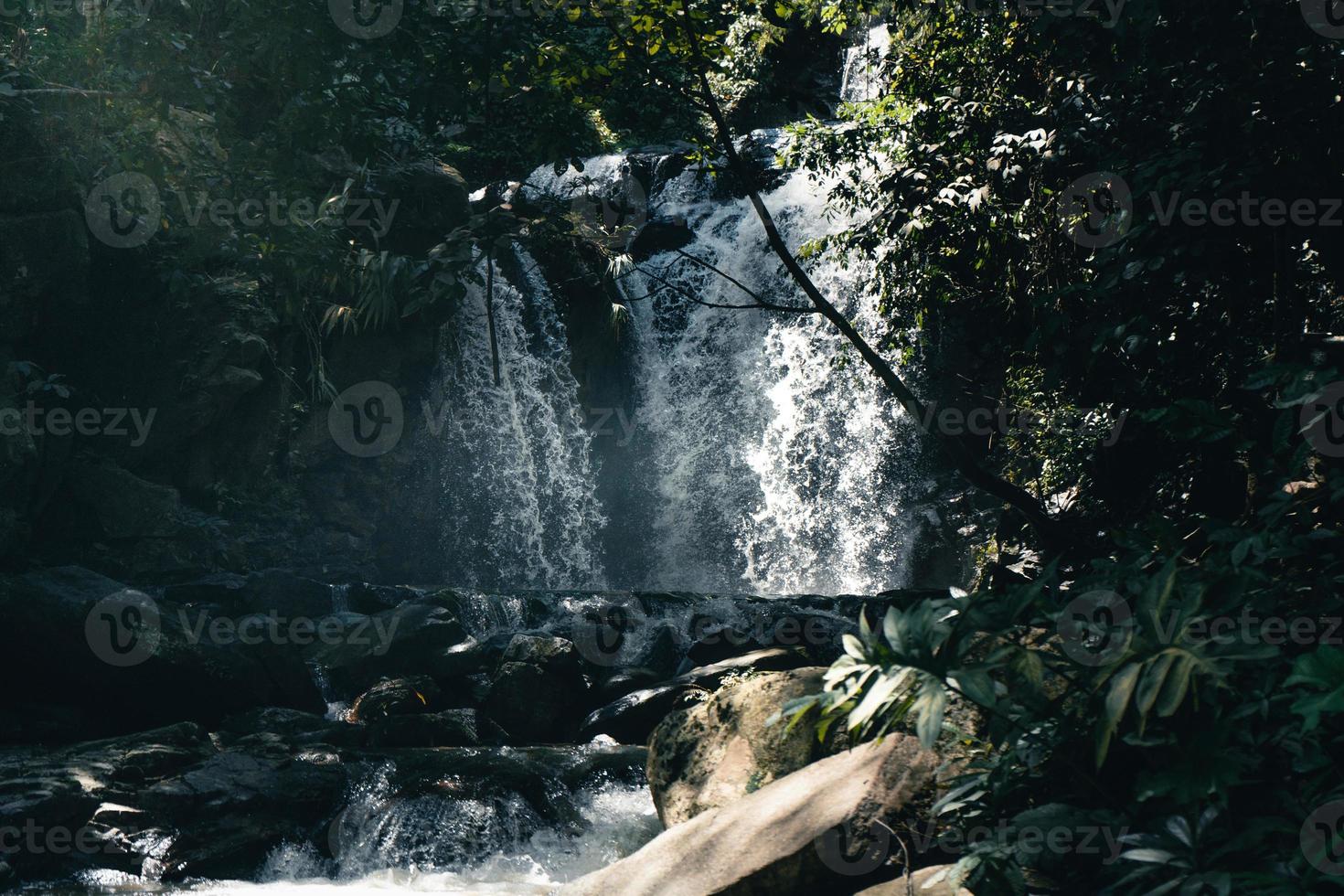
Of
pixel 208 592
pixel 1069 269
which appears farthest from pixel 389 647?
pixel 1069 269

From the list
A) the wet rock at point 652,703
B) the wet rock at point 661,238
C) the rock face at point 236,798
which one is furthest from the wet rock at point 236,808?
the wet rock at point 661,238

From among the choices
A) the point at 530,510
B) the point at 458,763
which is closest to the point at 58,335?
the point at 530,510

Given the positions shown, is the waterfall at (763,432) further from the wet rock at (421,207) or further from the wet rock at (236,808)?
the wet rock at (236,808)

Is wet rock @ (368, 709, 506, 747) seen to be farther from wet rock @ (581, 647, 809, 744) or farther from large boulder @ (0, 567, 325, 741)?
large boulder @ (0, 567, 325, 741)

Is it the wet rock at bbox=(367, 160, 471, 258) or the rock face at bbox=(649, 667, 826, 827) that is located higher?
the wet rock at bbox=(367, 160, 471, 258)

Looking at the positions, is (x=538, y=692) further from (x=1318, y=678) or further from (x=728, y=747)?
(x=1318, y=678)

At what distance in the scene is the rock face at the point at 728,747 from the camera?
487 centimetres

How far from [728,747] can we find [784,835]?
5.50ft

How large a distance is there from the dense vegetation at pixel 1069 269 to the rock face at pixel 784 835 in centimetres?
32

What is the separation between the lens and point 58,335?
1252 cm

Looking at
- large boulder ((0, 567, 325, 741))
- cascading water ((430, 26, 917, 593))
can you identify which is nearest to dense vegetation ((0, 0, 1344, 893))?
large boulder ((0, 567, 325, 741))

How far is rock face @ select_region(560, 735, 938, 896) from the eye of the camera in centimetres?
337

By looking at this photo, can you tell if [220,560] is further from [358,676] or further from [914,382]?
[914,382]

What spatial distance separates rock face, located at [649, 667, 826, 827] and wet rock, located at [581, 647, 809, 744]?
11.2 ft
